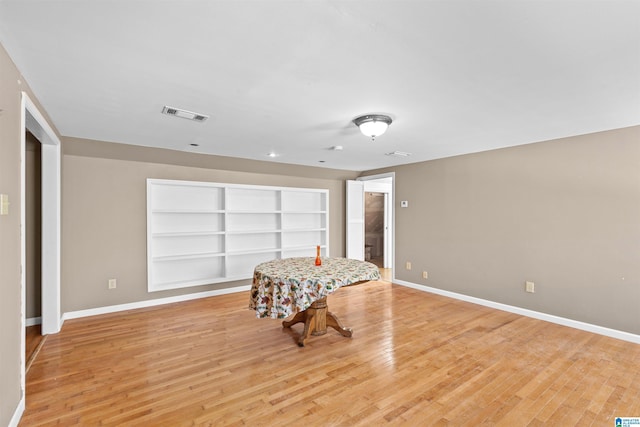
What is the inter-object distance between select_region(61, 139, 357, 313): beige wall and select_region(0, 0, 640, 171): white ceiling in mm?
700

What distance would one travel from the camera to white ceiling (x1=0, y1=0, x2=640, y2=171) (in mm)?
1397

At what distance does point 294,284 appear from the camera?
9.11 feet

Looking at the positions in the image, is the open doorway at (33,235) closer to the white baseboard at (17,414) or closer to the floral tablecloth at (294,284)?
the white baseboard at (17,414)

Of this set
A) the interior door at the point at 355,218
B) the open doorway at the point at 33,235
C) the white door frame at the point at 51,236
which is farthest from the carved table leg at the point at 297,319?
the interior door at the point at 355,218

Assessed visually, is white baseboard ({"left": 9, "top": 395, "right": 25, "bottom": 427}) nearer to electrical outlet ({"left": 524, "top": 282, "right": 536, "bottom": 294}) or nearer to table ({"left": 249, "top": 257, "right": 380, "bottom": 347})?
table ({"left": 249, "top": 257, "right": 380, "bottom": 347})

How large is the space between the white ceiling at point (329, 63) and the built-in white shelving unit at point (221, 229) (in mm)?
1446

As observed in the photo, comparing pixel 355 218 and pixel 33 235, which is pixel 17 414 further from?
pixel 355 218

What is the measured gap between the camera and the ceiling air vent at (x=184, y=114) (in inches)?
105

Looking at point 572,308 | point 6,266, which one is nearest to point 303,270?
point 6,266

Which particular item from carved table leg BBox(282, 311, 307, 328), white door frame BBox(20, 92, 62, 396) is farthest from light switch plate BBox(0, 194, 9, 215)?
carved table leg BBox(282, 311, 307, 328)

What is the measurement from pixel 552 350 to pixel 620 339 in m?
0.91

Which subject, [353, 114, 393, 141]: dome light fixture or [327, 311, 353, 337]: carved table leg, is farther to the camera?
[327, 311, 353, 337]: carved table leg

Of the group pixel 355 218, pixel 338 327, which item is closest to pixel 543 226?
pixel 338 327

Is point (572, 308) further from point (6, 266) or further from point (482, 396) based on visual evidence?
point (6, 266)
